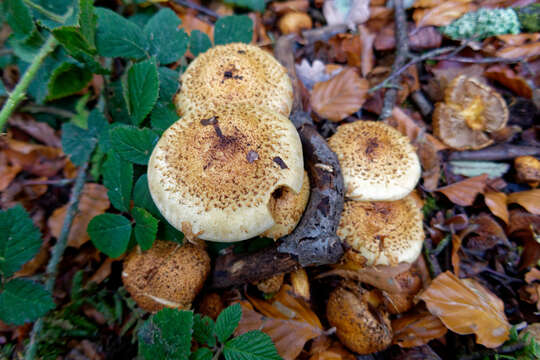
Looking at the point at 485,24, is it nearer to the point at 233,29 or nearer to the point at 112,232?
the point at 233,29

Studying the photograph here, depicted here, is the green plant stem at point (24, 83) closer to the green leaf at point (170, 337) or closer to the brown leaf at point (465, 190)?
the green leaf at point (170, 337)

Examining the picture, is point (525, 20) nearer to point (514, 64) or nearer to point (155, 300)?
point (514, 64)

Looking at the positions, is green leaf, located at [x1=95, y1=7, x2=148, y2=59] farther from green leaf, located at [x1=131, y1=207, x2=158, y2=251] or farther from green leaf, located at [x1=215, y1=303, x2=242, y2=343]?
green leaf, located at [x1=215, y1=303, x2=242, y2=343]

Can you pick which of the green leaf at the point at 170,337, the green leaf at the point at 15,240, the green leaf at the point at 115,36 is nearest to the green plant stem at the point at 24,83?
the green leaf at the point at 115,36

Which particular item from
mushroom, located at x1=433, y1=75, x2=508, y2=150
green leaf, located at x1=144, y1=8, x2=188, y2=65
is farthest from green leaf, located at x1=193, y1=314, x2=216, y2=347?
mushroom, located at x1=433, y1=75, x2=508, y2=150

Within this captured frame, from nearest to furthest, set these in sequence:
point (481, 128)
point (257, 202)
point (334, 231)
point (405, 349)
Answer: point (257, 202) → point (334, 231) → point (405, 349) → point (481, 128)

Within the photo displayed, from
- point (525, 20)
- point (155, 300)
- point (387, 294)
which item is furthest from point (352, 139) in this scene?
point (525, 20)
